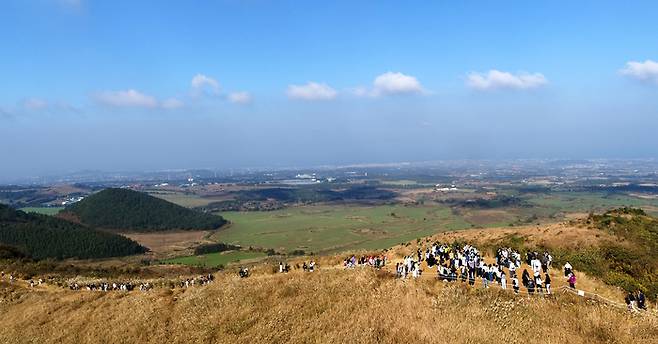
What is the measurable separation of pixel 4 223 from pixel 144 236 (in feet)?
113

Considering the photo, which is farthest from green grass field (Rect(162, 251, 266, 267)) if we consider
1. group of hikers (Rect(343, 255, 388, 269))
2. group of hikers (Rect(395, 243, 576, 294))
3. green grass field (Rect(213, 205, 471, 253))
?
group of hikers (Rect(395, 243, 576, 294))

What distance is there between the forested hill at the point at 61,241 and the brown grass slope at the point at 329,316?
240 feet

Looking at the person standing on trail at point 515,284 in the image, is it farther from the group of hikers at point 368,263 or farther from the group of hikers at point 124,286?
the group of hikers at point 124,286

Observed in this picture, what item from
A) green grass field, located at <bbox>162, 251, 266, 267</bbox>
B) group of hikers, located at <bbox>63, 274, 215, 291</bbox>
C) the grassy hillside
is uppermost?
the grassy hillside

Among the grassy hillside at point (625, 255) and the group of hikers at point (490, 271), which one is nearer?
the group of hikers at point (490, 271)

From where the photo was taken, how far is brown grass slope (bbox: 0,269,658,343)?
1892 cm

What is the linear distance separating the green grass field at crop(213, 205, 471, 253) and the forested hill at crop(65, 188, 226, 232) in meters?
13.0

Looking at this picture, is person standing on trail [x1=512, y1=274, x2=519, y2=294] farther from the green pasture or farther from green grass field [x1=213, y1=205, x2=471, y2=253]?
the green pasture

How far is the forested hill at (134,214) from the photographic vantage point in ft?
479

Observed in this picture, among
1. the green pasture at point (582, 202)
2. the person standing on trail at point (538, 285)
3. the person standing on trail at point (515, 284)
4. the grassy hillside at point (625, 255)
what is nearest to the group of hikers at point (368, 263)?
the person standing on trail at point (515, 284)

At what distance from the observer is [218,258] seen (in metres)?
94.3

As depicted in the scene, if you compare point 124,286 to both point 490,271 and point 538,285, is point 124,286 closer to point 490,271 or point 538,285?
point 490,271

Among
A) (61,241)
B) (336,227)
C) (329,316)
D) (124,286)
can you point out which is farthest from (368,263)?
(336,227)

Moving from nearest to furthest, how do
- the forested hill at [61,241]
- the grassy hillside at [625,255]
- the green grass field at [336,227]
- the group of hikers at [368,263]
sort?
the grassy hillside at [625,255], the group of hikers at [368,263], the forested hill at [61,241], the green grass field at [336,227]
